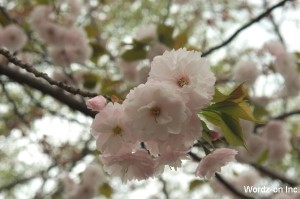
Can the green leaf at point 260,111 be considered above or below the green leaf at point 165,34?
Result: below

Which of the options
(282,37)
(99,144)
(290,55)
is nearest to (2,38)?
(290,55)

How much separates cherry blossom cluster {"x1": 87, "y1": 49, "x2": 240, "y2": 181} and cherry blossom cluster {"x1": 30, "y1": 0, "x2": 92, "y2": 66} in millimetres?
2253

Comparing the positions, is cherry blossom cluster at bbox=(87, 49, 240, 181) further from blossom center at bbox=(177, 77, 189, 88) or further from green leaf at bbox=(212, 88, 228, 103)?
green leaf at bbox=(212, 88, 228, 103)

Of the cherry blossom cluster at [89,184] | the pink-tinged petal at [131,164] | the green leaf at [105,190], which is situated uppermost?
the cherry blossom cluster at [89,184]

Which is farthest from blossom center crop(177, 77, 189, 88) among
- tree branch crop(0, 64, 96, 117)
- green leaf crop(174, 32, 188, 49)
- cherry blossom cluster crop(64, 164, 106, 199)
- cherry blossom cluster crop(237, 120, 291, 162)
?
cherry blossom cluster crop(64, 164, 106, 199)

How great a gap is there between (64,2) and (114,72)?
1252 mm

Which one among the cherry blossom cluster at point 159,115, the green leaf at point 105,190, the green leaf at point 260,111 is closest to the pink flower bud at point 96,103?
the cherry blossom cluster at point 159,115

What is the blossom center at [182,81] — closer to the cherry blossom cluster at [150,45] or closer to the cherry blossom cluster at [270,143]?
the cherry blossom cluster at [150,45]

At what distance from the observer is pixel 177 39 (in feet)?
9.05

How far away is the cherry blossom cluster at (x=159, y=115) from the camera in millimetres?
1121

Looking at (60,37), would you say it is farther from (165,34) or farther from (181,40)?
(181,40)

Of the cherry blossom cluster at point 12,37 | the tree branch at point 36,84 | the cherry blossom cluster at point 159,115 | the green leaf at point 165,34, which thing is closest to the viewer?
the cherry blossom cluster at point 159,115

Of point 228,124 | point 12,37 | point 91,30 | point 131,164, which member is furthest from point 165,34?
point 131,164

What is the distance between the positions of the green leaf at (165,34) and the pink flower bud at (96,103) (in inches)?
65.7
